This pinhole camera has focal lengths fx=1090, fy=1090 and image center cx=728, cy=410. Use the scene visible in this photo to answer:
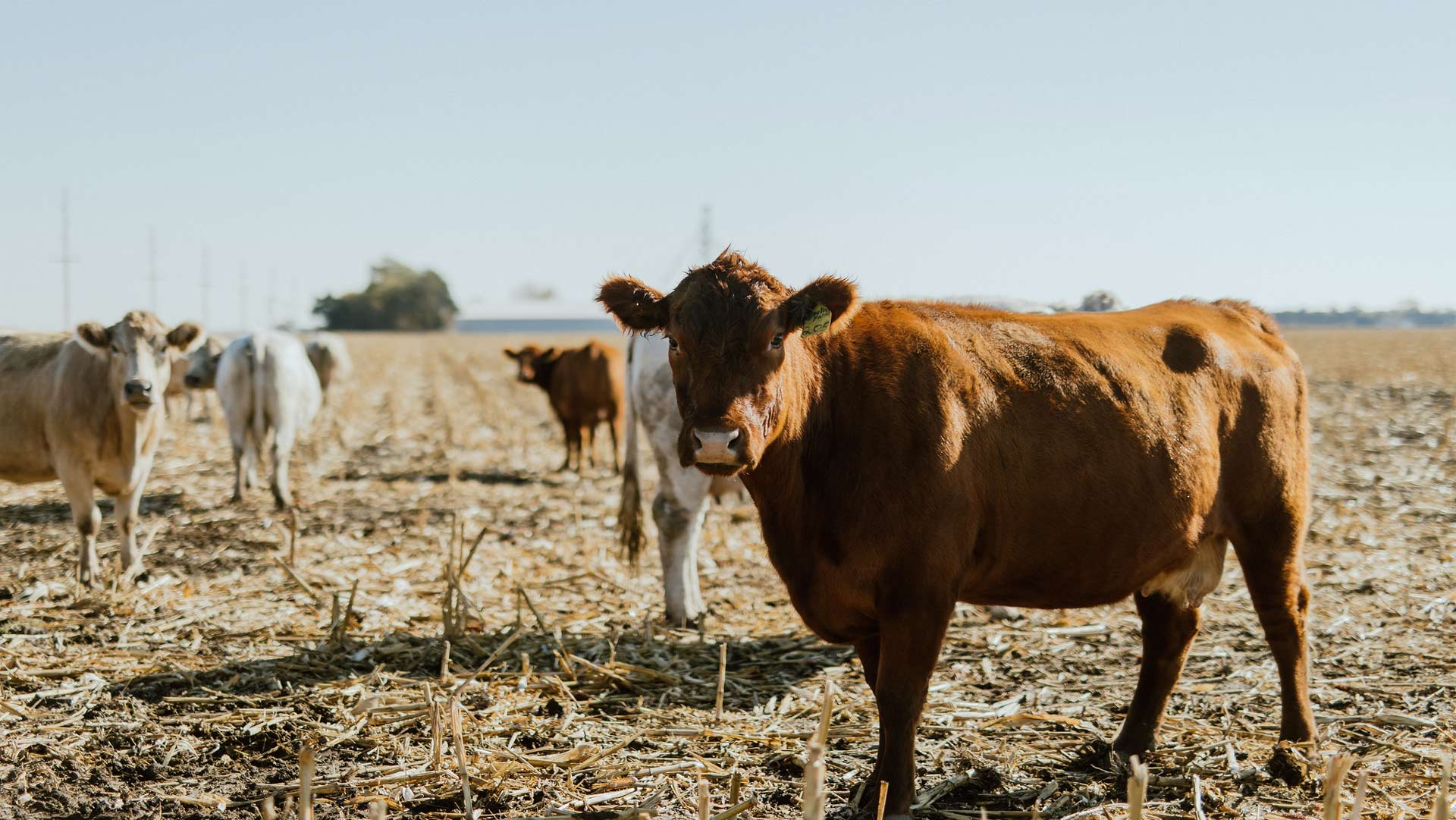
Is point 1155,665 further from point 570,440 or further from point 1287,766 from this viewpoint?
point 570,440

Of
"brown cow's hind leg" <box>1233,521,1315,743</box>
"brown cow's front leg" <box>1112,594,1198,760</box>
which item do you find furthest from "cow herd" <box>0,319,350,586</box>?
"brown cow's hind leg" <box>1233,521,1315,743</box>

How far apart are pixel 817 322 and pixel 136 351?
648 cm

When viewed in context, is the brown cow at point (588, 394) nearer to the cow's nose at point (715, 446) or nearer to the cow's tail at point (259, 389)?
the cow's tail at point (259, 389)

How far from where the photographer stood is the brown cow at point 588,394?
16359 millimetres

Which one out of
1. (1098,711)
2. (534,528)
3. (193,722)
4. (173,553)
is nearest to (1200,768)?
(1098,711)

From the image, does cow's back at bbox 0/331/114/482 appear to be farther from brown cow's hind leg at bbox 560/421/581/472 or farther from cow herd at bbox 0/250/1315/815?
brown cow's hind leg at bbox 560/421/581/472

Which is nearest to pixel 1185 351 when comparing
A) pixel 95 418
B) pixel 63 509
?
pixel 95 418

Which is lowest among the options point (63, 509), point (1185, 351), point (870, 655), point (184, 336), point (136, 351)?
point (63, 509)

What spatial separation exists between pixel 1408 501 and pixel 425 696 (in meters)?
10.9

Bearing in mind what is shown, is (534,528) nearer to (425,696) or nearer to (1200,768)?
(425,696)

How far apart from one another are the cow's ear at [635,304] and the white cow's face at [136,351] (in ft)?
17.5

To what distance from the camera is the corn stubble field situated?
4578 millimetres

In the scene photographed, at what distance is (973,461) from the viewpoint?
4.30 metres

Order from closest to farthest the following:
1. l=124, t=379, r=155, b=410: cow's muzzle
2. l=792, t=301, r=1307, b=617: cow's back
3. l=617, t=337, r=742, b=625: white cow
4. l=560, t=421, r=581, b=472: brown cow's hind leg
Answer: l=792, t=301, r=1307, b=617: cow's back, l=617, t=337, r=742, b=625: white cow, l=124, t=379, r=155, b=410: cow's muzzle, l=560, t=421, r=581, b=472: brown cow's hind leg
